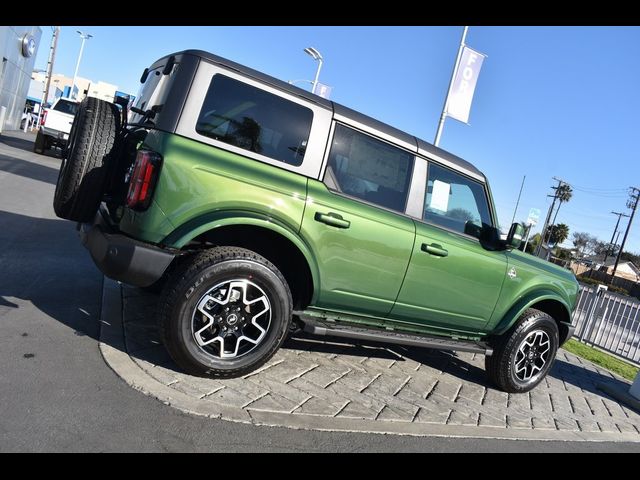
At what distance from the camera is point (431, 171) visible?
4320 millimetres

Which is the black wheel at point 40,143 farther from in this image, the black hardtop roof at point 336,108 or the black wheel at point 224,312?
the black wheel at point 224,312

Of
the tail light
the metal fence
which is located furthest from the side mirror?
the metal fence

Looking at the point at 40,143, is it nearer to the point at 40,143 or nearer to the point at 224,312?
the point at 40,143

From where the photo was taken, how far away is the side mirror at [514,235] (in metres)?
4.55

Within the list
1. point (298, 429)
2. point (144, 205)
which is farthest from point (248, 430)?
point (144, 205)

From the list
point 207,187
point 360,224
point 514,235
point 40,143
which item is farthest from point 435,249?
point 40,143

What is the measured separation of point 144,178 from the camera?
10.3 feet

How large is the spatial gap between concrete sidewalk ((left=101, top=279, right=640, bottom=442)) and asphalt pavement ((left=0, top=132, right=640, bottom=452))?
0.11 m

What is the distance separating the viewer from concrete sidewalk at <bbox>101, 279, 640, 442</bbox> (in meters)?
3.29

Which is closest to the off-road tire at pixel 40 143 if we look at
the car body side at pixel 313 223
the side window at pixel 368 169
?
the car body side at pixel 313 223

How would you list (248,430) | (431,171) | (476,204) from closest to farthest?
(248,430), (431,171), (476,204)

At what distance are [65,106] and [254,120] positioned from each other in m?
16.9
